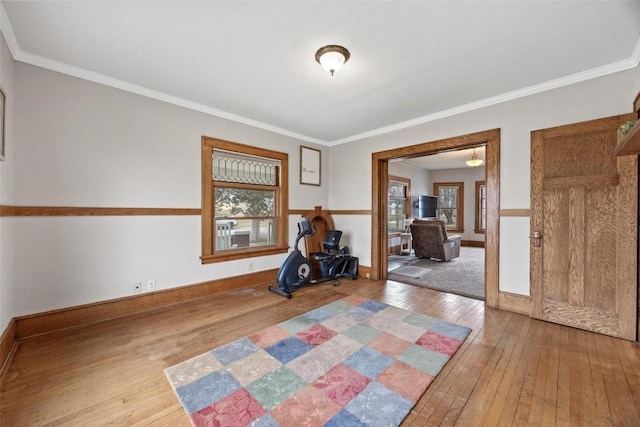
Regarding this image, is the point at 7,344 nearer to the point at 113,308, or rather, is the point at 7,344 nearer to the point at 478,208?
the point at 113,308

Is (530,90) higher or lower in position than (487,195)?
higher

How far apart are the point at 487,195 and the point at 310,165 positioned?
298 cm

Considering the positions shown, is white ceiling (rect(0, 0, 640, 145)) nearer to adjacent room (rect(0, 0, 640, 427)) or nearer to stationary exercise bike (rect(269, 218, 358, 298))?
adjacent room (rect(0, 0, 640, 427))

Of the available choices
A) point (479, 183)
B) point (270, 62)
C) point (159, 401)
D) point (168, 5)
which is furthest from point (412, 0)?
point (479, 183)

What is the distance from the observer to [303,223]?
4.16 meters

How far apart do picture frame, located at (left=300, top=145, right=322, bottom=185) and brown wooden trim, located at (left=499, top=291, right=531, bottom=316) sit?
136 inches

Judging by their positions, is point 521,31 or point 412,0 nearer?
point 412,0

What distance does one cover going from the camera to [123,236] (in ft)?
9.56

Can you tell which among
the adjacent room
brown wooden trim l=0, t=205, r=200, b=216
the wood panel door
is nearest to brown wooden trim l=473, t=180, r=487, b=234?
the adjacent room

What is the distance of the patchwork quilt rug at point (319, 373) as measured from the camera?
1.53 metres

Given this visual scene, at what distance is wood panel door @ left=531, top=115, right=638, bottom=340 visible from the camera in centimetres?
244

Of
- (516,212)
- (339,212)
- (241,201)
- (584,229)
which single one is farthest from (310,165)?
(584,229)

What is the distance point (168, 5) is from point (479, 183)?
9.42 m

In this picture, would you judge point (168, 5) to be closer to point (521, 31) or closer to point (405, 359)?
point (521, 31)
